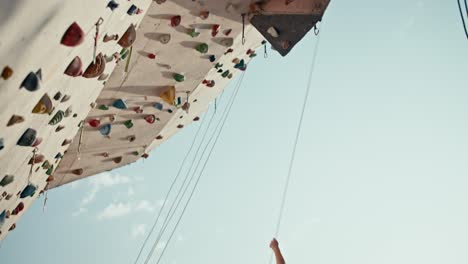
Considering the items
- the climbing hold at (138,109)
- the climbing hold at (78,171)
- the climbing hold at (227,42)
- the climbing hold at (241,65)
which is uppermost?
the climbing hold at (241,65)

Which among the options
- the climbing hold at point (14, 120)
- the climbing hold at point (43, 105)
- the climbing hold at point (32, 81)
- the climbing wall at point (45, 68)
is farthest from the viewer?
the climbing hold at point (43, 105)

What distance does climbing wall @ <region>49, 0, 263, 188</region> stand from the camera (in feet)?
11.5

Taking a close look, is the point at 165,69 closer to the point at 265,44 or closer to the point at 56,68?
the point at 265,44

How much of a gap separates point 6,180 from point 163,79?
2009 mm

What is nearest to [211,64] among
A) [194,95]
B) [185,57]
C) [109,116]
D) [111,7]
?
[185,57]

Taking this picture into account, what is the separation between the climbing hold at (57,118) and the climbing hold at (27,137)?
0.98 feet

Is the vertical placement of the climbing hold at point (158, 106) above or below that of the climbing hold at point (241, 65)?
below

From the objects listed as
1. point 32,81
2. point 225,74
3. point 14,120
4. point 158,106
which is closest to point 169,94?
point 158,106

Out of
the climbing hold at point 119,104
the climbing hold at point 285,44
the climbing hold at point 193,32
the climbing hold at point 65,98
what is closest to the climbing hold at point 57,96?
the climbing hold at point 65,98

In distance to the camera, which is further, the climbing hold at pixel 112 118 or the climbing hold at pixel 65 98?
the climbing hold at pixel 112 118

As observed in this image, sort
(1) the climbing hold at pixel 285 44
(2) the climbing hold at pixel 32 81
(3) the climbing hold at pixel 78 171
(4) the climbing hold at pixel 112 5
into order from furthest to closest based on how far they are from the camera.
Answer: (3) the climbing hold at pixel 78 171 < (1) the climbing hold at pixel 285 44 < (4) the climbing hold at pixel 112 5 < (2) the climbing hold at pixel 32 81

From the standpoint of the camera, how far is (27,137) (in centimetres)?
207

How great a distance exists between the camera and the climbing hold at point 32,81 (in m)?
1.51

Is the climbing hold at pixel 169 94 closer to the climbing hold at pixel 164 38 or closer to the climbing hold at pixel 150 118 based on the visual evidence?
the climbing hold at pixel 150 118
